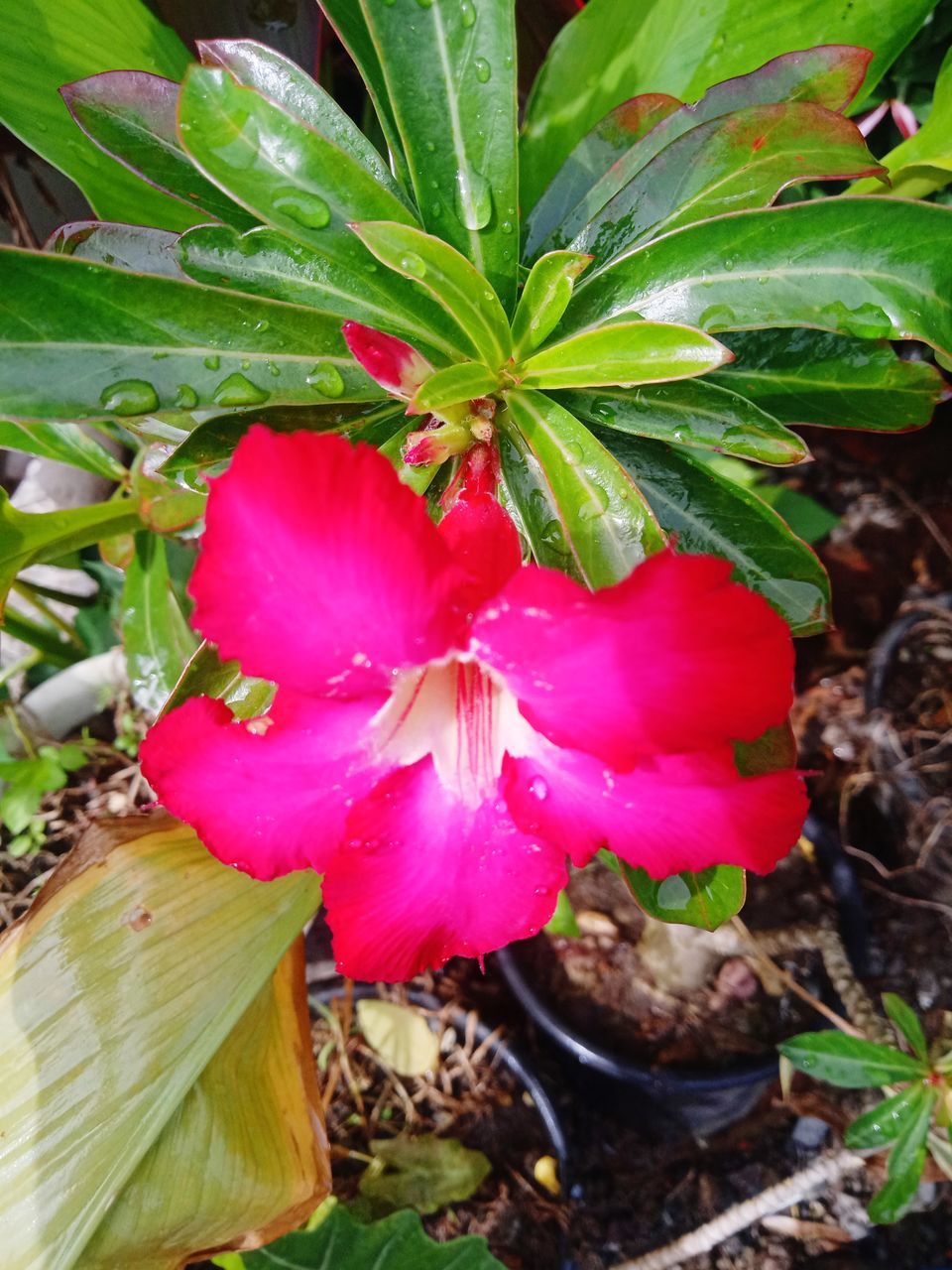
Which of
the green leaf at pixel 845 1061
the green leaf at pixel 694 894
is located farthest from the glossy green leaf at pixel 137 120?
the green leaf at pixel 845 1061

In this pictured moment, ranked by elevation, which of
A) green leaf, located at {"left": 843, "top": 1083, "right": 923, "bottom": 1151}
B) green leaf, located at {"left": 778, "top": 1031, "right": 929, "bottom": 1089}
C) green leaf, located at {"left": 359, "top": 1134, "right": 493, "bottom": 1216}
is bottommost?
green leaf, located at {"left": 359, "top": 1134, "right": 493, "bottom": 1216}

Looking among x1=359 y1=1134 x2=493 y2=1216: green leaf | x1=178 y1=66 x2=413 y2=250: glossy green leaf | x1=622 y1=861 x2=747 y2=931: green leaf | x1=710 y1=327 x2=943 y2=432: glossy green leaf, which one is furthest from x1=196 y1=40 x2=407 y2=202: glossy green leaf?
x1=359 y1=1134 x2=493 y2=1216: green leaf

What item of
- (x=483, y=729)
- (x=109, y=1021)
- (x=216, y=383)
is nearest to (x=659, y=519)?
(x=483, y=729)

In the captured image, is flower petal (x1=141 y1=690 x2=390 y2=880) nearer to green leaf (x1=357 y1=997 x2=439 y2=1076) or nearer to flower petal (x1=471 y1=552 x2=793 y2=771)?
flower petal (x1=471 y1=552 x2=793 y2=771)

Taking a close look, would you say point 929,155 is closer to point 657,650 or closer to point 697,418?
point 697,418

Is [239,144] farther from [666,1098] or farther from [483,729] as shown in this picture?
[666,1098]

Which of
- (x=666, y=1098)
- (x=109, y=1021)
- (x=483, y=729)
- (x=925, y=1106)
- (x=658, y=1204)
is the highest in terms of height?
(x=483, y=729)
